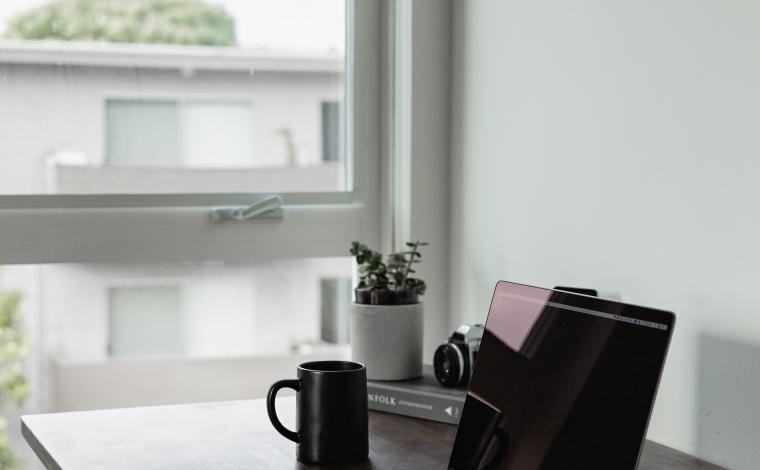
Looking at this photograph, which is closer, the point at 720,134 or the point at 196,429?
the point at 720,134

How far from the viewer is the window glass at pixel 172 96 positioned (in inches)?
65.0

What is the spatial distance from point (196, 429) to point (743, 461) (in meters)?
0.70

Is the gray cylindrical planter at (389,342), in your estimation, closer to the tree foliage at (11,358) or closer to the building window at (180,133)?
the building window at (180,133)

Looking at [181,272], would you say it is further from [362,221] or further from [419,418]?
[419,418]

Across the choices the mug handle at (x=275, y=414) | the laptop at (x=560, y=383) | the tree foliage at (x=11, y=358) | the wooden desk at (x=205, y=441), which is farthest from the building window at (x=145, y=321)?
the laptop at (x=560, y=383)

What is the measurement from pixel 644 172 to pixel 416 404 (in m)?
0.45

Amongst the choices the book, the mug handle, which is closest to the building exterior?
the book

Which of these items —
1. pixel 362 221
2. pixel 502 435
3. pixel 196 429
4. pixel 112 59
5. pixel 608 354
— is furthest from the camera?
pixel 362 221

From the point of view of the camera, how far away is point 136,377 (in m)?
1.75

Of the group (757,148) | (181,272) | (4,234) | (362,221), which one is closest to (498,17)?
(362,221)

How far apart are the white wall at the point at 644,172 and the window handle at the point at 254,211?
15.2 inches

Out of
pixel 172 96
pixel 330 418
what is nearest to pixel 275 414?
pixel 330 418

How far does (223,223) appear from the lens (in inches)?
68.9

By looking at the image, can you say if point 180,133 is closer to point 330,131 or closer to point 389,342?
point 330,131
